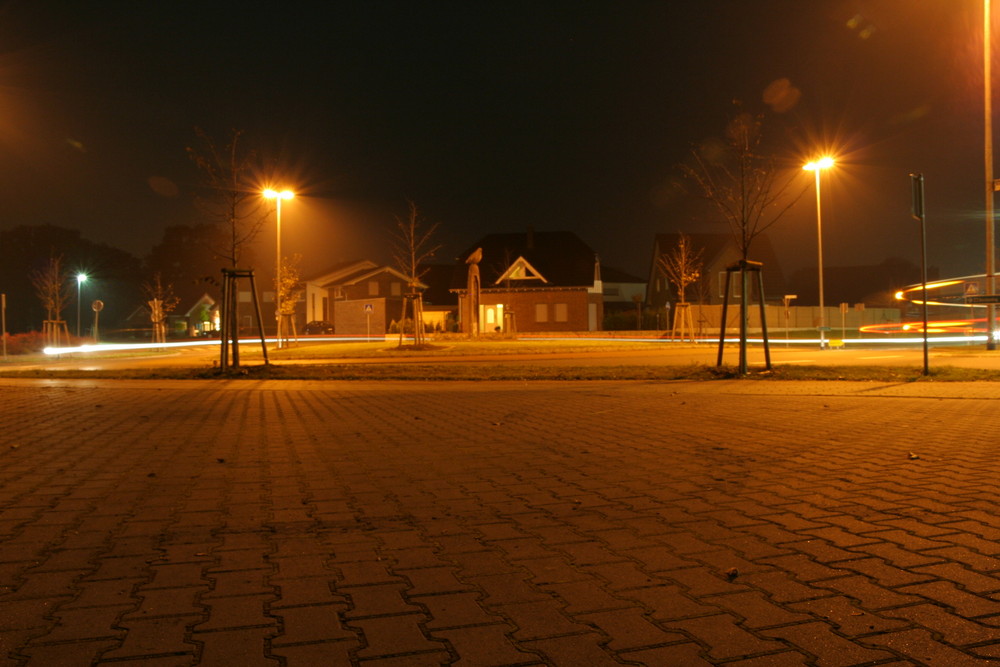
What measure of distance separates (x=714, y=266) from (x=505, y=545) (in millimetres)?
68789

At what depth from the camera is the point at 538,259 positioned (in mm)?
66125

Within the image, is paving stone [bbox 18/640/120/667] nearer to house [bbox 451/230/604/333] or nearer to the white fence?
the white fence

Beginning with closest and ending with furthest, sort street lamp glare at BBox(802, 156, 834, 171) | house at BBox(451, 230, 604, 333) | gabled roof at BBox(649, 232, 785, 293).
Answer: street lamp glare at BBox(802, 156, 834, 171)
house at BBox(451, 230, 604, 333)
gabled roof at BBox(649, 232, 785, 293)

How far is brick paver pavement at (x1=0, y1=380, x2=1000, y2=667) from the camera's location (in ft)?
10.9

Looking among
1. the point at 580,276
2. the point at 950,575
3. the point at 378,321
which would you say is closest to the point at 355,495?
the point at 950,575

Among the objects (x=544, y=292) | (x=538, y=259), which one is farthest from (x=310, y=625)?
(x=538, y=259)

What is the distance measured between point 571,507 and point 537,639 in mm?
2340

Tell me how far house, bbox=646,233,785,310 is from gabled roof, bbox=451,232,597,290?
330 inches

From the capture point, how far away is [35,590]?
156 inches

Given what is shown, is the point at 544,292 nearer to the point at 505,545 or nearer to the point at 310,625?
the point at 505,545

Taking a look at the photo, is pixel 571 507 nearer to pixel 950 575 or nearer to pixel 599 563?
pixel 599 563

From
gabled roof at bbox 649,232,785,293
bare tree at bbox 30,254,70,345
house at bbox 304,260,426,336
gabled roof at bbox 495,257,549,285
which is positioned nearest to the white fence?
gabled roof at bbox 649,232,785,293

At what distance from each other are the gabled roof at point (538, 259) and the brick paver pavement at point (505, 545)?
2149 inches

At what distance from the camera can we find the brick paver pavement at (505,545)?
130 inches
